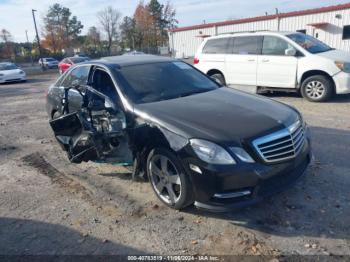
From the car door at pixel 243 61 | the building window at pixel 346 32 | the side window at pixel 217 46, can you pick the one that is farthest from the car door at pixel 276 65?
the building window at pixel 346 32

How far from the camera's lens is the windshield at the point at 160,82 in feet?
13.9

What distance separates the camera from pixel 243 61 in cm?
955

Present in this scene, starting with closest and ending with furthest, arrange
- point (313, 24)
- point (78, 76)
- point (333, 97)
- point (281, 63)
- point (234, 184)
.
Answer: point (234, 184), point (78, 76), point (281, 63), point (333, 97), point (313, 24)

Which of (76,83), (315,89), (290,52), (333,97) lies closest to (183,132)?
(76,83)

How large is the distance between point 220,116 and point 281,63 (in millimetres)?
5954

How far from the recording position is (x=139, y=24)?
6344cm

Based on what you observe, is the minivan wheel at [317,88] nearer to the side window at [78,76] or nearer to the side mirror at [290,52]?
the side mirror at [290,52]

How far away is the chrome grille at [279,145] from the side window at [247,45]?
6134mm

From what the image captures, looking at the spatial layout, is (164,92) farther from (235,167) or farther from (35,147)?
(35,147)

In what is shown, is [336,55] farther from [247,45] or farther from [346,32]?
[346,32]

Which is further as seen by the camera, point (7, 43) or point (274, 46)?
point (7, 43)

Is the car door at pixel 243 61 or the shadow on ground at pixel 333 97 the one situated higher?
the car door at pixel 243 61

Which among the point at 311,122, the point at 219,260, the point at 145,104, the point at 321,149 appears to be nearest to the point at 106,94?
the point at 145,104

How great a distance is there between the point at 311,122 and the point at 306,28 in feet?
64.4
